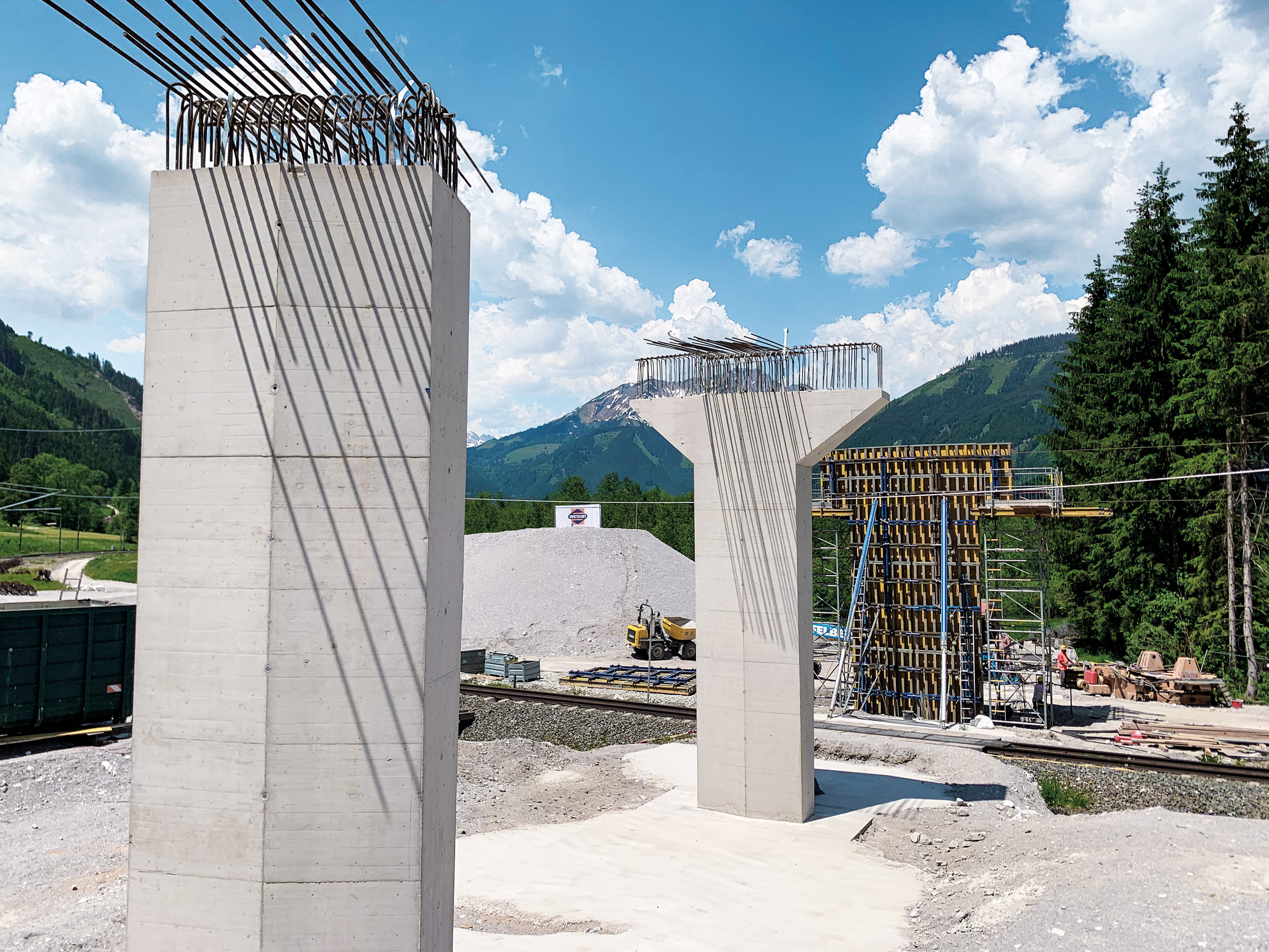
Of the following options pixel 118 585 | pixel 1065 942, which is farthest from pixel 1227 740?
pixel 118 585

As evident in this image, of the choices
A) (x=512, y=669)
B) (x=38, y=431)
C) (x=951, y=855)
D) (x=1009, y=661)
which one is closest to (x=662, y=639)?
(x=512, y=669)

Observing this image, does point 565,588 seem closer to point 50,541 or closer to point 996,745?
point 996,745

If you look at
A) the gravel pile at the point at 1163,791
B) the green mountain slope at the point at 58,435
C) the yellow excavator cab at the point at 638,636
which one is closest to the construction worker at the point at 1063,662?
the gravel pile at the point at 1163,791

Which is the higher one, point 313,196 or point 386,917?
point 313,196

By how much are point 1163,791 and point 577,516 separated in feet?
129

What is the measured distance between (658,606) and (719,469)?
2690cm

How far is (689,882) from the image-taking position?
11.2 metres

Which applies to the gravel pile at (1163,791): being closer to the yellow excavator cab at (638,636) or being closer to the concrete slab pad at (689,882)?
the concrete slab pad at (689,882)

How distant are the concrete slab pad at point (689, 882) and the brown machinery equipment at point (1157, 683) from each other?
17991 millimetres

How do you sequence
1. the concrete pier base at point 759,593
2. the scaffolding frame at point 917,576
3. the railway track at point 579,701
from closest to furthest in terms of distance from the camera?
the concrete pier base at point 759,593 → the railway track at point 579,701 → the scaffolding frame at point 917,576

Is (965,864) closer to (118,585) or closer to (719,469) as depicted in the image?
(719,469)

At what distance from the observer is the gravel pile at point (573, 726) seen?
20.9 meters

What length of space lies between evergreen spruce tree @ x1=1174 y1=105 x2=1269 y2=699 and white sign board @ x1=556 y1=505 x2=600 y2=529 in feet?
100

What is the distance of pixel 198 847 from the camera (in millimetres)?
6375
